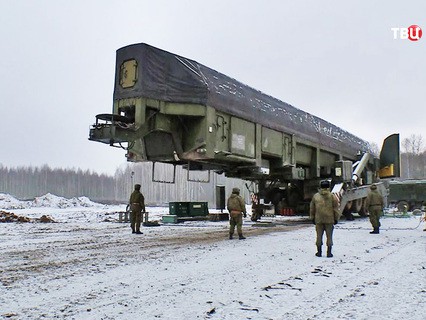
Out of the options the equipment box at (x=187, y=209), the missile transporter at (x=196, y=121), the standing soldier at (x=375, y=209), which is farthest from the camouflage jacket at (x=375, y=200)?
the equipment box at (x=187, y=209)

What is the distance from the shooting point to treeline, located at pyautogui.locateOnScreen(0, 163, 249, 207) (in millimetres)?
71438

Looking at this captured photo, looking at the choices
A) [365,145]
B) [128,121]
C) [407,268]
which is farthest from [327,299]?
[365,145]

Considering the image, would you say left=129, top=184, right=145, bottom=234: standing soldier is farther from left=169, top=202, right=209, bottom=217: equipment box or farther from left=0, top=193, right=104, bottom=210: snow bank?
left=0, top=193, right=104, bottom=210: snow bank

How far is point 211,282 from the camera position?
5.15 meters

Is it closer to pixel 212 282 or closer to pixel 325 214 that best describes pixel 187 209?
pixel 325 214

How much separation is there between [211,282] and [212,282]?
0.01 metres

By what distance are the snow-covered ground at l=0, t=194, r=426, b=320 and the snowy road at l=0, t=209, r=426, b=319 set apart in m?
0.01

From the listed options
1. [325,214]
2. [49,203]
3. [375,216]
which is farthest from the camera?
[49,203]

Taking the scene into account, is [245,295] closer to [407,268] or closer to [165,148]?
[407,268]

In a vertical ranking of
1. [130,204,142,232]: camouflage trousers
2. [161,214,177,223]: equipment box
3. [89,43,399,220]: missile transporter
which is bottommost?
[161,214,177,223]: equipment box

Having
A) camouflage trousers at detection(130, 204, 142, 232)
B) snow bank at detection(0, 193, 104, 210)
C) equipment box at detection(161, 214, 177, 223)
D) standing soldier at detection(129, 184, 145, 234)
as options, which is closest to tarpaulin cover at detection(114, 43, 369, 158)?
standing soldier at detection(129, 184, 145, 234)

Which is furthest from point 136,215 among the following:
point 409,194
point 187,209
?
point 409,194

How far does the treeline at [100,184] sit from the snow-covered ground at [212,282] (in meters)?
57.7

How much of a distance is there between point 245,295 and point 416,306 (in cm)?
172
